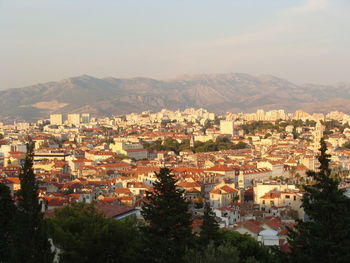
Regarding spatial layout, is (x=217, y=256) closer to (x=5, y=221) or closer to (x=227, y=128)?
(x=5, y=221)

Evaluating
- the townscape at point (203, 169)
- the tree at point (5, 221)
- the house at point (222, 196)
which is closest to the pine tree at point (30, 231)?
the tree at point (5, 221)

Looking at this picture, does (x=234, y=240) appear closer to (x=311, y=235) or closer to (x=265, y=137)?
(x=311, y=235)

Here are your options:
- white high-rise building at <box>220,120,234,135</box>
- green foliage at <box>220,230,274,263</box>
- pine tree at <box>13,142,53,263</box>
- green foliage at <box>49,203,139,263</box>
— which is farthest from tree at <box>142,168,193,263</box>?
white high-rise building at <box>220,120,234,135</box>

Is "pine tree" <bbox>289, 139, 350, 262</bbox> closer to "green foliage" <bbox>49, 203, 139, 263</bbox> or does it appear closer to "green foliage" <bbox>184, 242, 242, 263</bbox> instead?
"green foliage" <bbox>184, 242, 242, 263</bbox>

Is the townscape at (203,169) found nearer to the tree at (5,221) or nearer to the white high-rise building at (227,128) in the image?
the white high-rise building at (227,128)

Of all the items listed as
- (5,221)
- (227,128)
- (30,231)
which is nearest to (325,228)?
(30,231)

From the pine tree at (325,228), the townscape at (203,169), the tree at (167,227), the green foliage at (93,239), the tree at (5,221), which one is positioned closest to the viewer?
the pine tree at (325,228)
